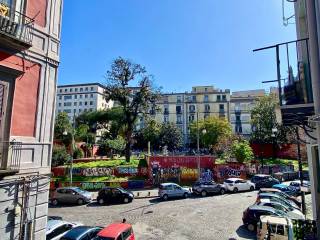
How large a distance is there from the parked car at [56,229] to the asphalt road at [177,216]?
3.89 m

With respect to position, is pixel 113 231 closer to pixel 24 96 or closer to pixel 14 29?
pixel 24 96

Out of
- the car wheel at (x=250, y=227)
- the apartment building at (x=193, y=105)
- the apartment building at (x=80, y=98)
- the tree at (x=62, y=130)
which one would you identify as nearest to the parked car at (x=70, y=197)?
the car wheel at (x=250, y=227)

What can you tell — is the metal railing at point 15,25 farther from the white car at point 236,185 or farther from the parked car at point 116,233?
the white car at point 236,185

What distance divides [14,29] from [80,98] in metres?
112

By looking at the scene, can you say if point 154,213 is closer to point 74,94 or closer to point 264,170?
point 264,170

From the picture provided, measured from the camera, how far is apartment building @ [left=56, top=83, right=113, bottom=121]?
11475 centimetres

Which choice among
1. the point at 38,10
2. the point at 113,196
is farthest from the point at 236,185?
the point at 38,10

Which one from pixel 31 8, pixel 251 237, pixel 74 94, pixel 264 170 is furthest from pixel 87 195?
pixel 74 94

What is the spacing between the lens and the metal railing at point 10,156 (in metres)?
7.69

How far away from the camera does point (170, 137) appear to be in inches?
2763

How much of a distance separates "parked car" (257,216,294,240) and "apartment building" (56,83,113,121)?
104880 mm

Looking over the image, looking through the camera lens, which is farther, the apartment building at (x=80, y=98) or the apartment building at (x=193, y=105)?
the apartment building at (x=80, y=98)

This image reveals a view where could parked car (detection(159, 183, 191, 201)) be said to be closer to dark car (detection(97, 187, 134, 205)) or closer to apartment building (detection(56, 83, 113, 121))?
dark car (detection(97, 187, 134, 205))

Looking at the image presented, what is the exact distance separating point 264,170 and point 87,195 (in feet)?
80.7
